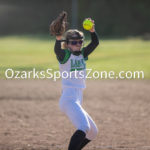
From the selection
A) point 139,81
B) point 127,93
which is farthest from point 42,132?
point 139,81

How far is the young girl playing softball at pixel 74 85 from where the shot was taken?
16.2 ft

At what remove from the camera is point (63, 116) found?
9070 mm

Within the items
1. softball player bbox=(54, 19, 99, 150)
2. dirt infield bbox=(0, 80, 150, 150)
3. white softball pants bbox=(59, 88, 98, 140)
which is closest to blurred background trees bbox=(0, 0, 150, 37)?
dirt infield bbox=(0, 80, 150, 150)

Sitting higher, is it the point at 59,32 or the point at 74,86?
the point at 59,32

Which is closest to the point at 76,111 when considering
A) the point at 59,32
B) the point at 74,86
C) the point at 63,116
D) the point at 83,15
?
the point at 74,86

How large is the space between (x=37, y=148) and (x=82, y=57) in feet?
6.06

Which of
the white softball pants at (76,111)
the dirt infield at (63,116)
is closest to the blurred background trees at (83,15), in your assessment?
the dirt infield at (63,116)

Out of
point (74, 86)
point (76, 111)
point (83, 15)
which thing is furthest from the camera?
point (83, 15)

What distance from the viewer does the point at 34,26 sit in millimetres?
45125

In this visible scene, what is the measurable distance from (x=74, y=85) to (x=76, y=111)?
1.16 ft

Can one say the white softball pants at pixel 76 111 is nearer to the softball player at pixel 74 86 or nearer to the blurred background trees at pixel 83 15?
the softball player at pixel 74 86

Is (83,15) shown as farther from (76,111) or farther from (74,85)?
(76,111)

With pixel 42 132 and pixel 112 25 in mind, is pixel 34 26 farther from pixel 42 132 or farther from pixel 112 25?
pixel 42 132

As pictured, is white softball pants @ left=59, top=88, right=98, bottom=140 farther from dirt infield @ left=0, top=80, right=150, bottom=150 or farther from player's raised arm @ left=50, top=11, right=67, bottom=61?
dirt infield @ left=0, top=80, right=150, bottom=150
